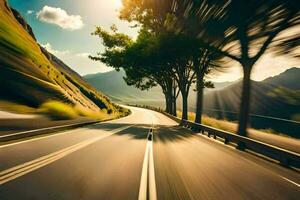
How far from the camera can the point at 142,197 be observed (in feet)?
18.4

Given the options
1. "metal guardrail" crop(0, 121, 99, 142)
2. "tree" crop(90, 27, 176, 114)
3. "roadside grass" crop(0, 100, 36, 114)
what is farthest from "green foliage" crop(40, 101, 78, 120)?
"tree" crop(90, 27, 176, 114)

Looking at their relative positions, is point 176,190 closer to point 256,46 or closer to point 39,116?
point 256,46

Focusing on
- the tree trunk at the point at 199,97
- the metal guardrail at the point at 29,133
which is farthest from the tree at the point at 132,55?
the metal guardrail at the point at 29,133

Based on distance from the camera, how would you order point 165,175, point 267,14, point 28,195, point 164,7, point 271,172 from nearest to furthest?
point 28,195, point 165,175, point 271,172, point 267,14, point 164,7

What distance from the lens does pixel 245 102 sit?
1733cm

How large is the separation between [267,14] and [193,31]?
7.66 m

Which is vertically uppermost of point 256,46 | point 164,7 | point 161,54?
point 164,7

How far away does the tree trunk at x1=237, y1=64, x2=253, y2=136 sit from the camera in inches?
675

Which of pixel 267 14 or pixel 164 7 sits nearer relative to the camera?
pixel 267 14

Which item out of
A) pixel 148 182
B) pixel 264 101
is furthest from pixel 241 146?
pixel 264 101

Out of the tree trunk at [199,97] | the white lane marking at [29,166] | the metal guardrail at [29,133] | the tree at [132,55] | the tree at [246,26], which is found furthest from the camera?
the tree at [132,55]

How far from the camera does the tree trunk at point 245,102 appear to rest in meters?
17.1

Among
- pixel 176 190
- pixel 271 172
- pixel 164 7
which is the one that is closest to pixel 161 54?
pixel 164 7

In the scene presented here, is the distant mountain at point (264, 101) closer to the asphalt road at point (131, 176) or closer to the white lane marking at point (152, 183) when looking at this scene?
the asphalt road at point (131, 176)
